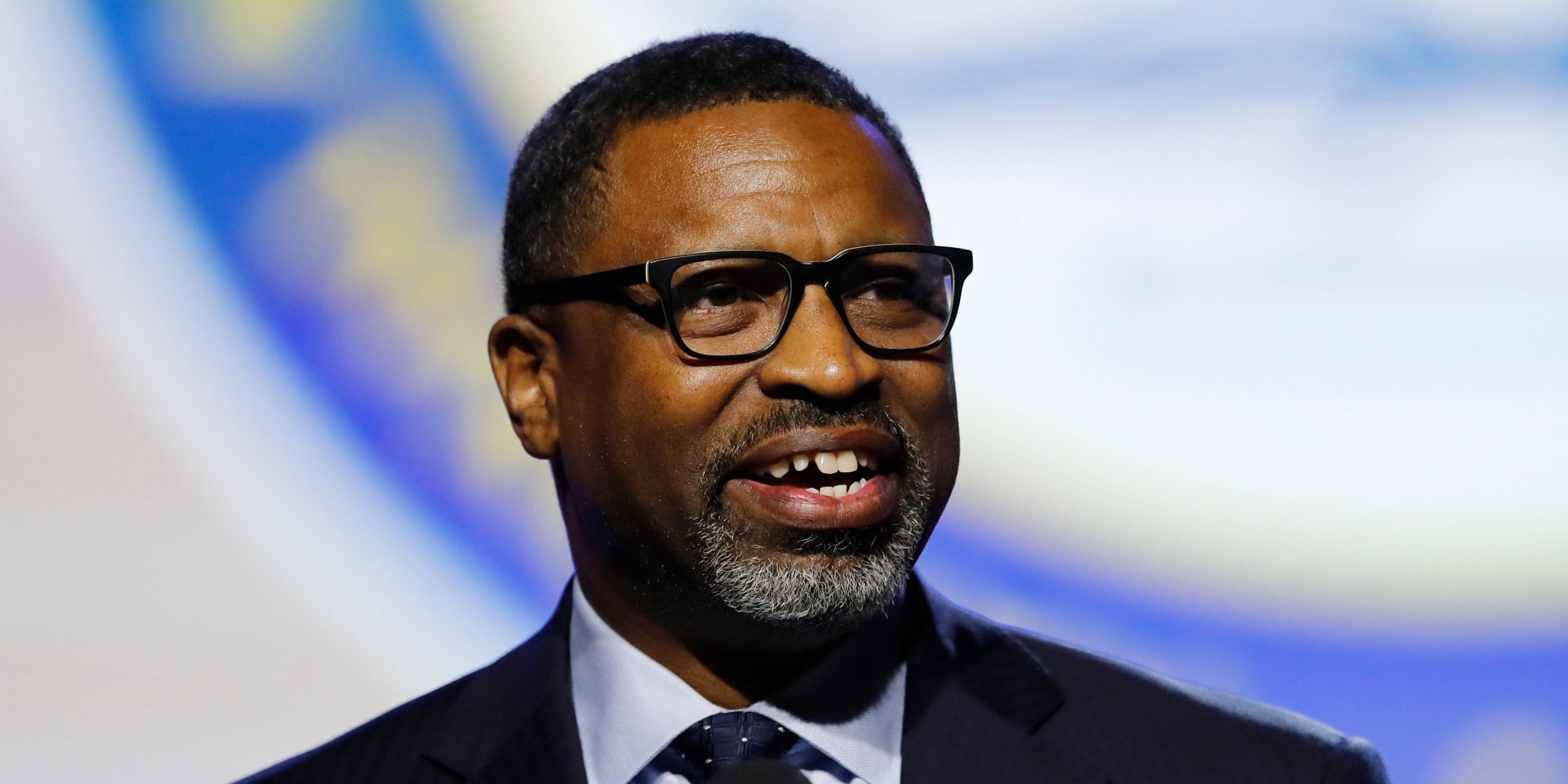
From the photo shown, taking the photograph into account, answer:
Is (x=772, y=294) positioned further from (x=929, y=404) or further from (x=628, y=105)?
(x=628, y=105)

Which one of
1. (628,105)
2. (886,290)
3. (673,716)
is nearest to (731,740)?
(673,716)

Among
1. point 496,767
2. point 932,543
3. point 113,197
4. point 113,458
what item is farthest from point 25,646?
point 932,543

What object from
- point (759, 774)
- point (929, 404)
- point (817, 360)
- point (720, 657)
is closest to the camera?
point (759, 774)

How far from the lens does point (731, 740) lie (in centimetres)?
204

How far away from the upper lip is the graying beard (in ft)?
0.21

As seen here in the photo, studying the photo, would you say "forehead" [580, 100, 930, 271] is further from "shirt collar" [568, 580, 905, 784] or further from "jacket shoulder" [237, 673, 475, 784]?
"jacket shoulder" [237, 673, 475, 784]

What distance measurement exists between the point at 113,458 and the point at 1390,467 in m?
2.53

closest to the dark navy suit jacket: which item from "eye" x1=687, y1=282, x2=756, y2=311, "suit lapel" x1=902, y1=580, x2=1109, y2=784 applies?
"suit lapel" x1=902, y1=580, x2=1109, y2=784

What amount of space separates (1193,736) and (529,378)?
1124 mm

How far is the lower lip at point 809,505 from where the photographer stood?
1891 millimetres

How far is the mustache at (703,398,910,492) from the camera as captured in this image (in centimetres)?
187

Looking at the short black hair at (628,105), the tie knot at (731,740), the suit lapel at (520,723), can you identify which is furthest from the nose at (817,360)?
the suit lapel at (520,723)

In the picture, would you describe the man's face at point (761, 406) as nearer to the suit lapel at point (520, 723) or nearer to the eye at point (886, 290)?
the eye at point (886, 290)

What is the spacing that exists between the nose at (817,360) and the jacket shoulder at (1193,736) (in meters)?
0.65
